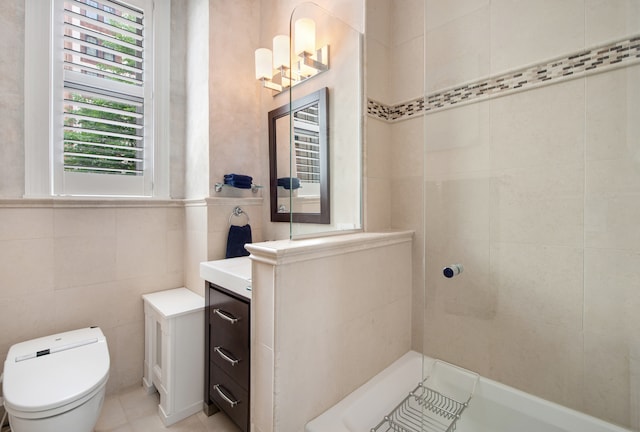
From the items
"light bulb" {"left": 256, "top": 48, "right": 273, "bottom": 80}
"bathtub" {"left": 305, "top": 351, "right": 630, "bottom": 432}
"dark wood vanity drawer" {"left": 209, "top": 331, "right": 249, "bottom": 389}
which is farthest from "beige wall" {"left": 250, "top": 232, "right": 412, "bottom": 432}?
"light bulb" {"left": 256, "top": 48, "right": 273, "bottom": 80}

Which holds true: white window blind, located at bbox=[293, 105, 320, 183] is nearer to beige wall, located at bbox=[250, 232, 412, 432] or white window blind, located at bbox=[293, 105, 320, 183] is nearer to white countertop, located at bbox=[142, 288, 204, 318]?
beige wall, located at bbox=[250, 232, 412, 432]

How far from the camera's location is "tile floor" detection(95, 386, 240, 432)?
1538 millimetres

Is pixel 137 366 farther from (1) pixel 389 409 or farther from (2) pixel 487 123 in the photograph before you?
(2) pixel 487 123

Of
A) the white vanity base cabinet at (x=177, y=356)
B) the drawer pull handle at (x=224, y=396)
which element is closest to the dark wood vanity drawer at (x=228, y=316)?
the white vanity base cabinet at (x=177, y=356)

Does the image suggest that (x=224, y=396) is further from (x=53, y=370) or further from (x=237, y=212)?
(x=237, y=212)

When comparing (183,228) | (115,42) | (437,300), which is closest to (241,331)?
(437,300)

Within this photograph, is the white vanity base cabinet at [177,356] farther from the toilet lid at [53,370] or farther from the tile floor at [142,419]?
the toilet lid at [53,370]

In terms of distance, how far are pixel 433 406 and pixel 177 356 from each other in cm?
137

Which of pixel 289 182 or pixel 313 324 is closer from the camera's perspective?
pixel 313 324

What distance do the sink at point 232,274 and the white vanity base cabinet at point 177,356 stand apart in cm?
28

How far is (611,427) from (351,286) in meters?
1.08

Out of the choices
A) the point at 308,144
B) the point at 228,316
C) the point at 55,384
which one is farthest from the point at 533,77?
the point at 55,384

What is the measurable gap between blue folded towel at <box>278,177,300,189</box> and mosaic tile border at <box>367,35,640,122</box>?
595 mm

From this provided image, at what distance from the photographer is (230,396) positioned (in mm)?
1436
